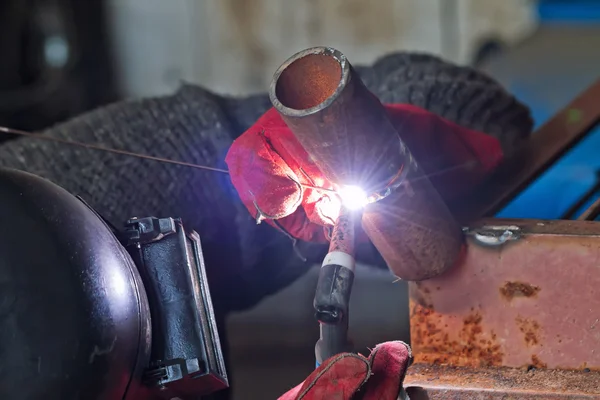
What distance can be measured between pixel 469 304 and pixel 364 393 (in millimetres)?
210

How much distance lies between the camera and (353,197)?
0.75 m

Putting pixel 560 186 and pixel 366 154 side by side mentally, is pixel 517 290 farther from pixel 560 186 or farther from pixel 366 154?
pixel 560 186

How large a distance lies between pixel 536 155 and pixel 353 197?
20.6 inches

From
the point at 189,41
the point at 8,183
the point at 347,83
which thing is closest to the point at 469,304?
A: the point at 347,83

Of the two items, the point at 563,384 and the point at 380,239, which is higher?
the point at 380,239

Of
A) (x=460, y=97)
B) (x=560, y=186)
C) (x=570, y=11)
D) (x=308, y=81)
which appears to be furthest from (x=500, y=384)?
(x=570, y=11)

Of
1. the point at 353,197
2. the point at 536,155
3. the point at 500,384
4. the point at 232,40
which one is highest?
the point at 232,40

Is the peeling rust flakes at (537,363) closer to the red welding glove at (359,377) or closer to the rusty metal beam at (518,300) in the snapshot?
the rusty metal beam at (518,300)

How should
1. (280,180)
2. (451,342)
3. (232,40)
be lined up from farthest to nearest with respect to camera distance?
(232,40) → (451,342) → (280,180)

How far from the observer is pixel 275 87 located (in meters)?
0.65

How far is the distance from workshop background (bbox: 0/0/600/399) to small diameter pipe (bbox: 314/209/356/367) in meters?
1.75

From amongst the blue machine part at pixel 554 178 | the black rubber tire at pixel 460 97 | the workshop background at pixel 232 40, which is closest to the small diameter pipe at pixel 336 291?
the black rubber tire at pixel 460 97

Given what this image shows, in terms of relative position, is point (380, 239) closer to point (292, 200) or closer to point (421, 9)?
point (292, 200)

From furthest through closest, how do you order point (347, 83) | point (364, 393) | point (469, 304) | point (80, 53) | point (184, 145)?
1. point (80, 53)
2. point (184, 145)
3. point (469, 304)
4. point (364, 393)
5. point (347, 83)
